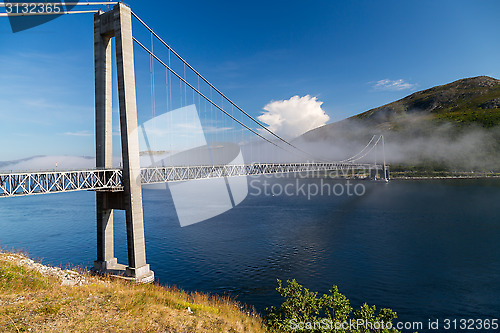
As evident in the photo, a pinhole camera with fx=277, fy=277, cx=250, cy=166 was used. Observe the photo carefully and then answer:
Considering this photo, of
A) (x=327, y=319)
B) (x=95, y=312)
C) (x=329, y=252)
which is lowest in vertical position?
(x=329, y=252)

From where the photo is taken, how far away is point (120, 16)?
23.5m

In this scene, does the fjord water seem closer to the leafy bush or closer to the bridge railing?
the leafy bush

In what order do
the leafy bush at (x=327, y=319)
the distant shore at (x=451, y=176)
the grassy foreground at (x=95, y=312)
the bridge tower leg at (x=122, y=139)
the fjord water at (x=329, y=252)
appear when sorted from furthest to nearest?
the distant shore at (x=451, y=176), the bridge tower leg at (x=122, y=139), the fjord water at (x=329, y=252), the leafy bush at (x=327, y=319), the grassy foreground at (x=95, y=312)

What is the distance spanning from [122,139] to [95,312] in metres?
15.2

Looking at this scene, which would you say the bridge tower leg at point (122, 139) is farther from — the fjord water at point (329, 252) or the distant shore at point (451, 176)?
the distant shore at point (451, 176)

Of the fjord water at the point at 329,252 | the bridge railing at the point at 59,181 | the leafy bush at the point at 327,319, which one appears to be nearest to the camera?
the leafy bush at the point at 327,319

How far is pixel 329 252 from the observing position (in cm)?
3394

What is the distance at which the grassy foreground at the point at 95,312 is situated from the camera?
1002 centimetres

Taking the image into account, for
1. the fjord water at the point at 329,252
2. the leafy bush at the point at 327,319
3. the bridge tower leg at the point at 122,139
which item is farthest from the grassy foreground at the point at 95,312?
the fjord water at the point at 329,252

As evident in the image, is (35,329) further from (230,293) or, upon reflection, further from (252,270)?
(252,270)

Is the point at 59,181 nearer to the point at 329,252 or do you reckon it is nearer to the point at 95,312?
Answer: the point at 95,312

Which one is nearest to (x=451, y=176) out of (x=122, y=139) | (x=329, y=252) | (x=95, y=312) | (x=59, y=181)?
(x=329, y=252)

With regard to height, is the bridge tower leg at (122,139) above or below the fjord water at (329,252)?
above

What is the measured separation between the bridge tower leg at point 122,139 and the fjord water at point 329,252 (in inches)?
183
